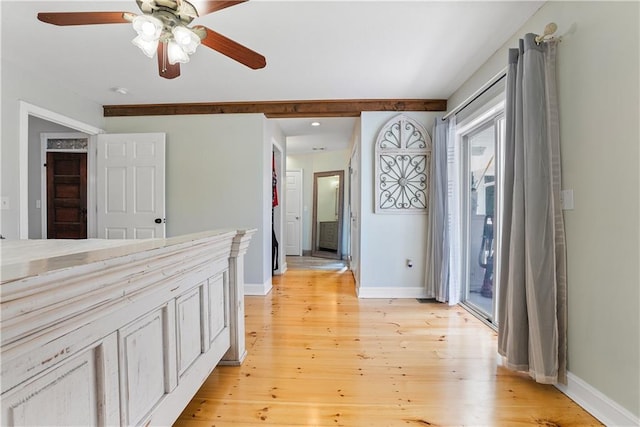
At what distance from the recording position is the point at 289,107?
3.48 meters

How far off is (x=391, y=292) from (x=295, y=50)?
2.77 metres

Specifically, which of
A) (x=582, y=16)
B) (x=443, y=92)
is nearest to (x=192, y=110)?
(x=443, y=92)

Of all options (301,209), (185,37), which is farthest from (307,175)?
(185,37)

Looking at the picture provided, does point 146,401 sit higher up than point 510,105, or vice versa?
point 510,105

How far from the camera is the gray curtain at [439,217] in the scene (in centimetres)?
314

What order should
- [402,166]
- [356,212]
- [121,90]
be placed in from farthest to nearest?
[356,212] < [402,166] < [121,90]

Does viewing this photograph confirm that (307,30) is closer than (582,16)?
No

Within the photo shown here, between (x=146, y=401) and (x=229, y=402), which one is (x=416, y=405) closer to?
(x=229, y=402)

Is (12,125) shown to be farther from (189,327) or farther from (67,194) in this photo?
(189,327)

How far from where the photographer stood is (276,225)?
4.82m

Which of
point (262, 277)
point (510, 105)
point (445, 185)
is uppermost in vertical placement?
point (510, 105)

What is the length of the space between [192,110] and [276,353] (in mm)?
3026

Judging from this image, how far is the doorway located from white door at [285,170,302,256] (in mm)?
341

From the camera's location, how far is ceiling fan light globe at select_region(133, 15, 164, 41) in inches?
55.7
